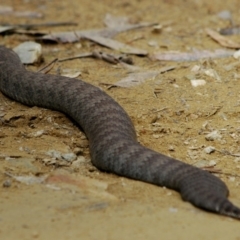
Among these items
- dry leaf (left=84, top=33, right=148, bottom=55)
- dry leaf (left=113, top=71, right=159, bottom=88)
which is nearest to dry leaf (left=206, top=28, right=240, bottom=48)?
dry leaf (left=84, top=33, right=148, bottom=55)

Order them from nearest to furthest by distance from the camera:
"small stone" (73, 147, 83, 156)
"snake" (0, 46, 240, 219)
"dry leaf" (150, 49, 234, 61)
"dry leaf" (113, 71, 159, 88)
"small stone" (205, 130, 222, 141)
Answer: "snake" (0, 46, 240, 219) < "small stone" (73, 147, 83, 156) < "small stone" (205, 130, 222, 141) < "dry leaf" (113, 71, 159, 88) < "dry leaf" (150, 49, 234, 61)

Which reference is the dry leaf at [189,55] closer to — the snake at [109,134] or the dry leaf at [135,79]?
the dry leaf at [135,79]

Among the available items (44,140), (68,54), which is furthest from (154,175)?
(68,54)

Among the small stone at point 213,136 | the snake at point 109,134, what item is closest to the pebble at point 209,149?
the small stone at point 213,136

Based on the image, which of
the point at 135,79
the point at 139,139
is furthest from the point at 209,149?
the point at 135,79

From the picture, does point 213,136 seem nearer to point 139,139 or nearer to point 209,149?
point 209,149

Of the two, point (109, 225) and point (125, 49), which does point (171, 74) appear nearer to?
point (125, 49)

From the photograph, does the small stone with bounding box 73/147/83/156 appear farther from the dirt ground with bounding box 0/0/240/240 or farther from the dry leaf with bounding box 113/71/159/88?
the dry leaf with bounding box 113/71/159/88
